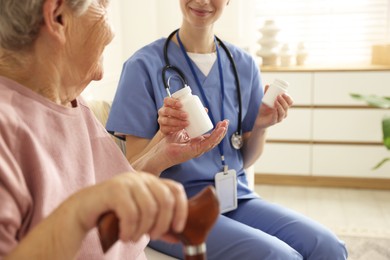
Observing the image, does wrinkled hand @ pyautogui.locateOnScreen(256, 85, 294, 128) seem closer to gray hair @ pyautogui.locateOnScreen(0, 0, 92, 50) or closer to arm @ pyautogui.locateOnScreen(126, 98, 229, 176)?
arm @ pyautogui.locateOnScreen(126, 98, 229, 176)

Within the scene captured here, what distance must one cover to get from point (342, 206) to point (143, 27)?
194 cm

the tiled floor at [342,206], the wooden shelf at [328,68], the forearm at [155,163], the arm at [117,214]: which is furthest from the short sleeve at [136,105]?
the wooden shelf at [328,68]

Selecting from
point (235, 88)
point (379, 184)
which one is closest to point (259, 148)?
point (235, 88)

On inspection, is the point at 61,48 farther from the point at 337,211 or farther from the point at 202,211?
the point at 337,211

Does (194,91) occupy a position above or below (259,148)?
above

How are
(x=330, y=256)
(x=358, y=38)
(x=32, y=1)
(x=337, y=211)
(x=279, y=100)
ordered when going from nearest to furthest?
(x=32, y=1) → (x=330, y=256) → (x=279, y=100) → (x=337, y=211) → (x=358, y=38)

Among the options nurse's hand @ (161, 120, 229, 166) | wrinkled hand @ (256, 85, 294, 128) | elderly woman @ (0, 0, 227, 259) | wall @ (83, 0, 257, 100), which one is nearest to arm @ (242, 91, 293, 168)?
wrinkled hand @ (256, 85, 294, 128)

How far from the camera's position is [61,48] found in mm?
830

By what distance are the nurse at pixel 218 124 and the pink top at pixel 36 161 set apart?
0.37 meters

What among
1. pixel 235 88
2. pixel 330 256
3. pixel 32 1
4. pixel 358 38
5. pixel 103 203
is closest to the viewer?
pixel 103 203

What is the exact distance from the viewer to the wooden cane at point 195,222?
554mm

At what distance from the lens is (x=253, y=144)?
1.70m

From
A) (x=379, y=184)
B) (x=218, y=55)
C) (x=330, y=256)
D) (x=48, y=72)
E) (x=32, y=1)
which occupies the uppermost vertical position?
(x=32, y=1)

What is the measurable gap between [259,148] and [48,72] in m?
1.03
